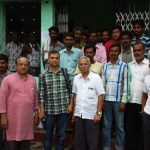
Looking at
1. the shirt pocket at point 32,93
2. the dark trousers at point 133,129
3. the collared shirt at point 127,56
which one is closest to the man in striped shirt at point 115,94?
the dark trousers at point 133,129

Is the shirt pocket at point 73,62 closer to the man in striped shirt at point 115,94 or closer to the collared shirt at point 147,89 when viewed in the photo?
the man in striped shirt at point 115,94

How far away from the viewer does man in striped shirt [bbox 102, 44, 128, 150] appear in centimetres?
660

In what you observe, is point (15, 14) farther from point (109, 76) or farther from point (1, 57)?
point (109, 76)

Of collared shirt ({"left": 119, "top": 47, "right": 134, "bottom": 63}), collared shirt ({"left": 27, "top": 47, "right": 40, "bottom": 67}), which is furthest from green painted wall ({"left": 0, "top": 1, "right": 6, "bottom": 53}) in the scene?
collared shirt ({"left": 119, "top": 47, "right": 134, "bottom": 63})

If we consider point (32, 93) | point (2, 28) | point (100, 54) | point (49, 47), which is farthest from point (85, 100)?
point (2, 28)

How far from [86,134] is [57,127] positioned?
0.56 meters

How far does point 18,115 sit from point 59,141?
1052 mm

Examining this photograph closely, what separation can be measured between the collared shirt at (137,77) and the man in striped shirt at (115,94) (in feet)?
0.39

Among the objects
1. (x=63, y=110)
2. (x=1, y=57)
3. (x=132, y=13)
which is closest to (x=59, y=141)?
(x=63, y=110)

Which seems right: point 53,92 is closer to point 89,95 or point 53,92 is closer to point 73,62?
point 89,95

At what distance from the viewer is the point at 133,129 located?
6762mm

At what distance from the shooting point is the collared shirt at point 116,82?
6590 mm

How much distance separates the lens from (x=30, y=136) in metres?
6.05

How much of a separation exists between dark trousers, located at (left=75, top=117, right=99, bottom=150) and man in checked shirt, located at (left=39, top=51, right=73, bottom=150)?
1.04 ft
